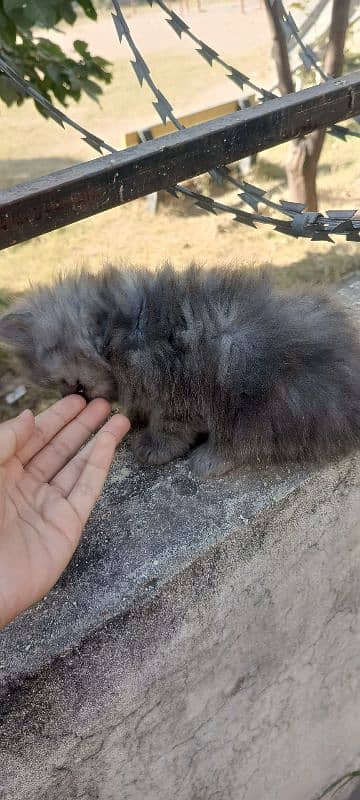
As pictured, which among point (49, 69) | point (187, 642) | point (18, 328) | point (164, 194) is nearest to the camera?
point (187, 642)

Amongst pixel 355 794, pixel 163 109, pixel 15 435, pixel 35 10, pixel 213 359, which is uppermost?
pixel 35 10

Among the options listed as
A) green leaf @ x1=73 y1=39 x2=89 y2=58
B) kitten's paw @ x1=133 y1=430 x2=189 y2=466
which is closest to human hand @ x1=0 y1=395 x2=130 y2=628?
kitten's paw @ x1=133 y1=430 x2=189 y2=466

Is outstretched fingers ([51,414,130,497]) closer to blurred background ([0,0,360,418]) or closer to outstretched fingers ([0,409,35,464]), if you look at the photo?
outstretched fingers ([0,409,35,464])

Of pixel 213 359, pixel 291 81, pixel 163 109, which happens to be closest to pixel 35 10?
pixel 163 109

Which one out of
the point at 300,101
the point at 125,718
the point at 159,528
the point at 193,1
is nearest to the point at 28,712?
the point at 125,718

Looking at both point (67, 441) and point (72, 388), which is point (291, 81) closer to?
point (72, 388)

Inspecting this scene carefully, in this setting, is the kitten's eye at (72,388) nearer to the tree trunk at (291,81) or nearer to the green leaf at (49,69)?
the green leaf at (49,69)
